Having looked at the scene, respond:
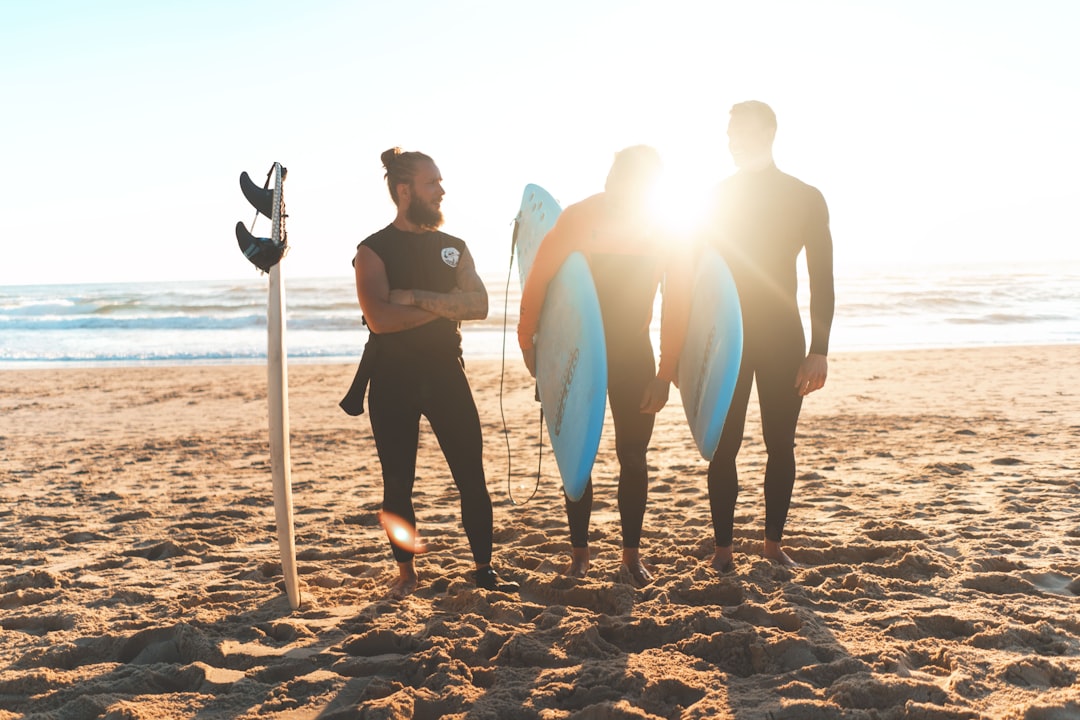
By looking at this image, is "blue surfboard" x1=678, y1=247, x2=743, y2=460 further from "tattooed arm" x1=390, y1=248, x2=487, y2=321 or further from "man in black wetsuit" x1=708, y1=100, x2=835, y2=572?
"tattooed arm" x1=390, y1=248, x2=487, y2=321

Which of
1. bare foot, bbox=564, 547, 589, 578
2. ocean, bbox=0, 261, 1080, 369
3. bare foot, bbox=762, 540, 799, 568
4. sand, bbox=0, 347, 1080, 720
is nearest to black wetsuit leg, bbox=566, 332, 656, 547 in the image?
bare foot, bbox=564, 547, 589, 578

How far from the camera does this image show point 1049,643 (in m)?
2.61

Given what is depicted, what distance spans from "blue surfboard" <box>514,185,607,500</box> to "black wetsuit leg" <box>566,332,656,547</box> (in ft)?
0.55

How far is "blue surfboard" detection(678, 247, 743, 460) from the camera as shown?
2.98 meters

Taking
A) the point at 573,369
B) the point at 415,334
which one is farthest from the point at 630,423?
the point at 415,334

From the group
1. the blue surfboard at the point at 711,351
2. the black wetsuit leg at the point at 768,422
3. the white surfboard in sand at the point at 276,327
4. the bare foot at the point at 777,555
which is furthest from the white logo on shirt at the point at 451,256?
the bare foot at the point at 777,555

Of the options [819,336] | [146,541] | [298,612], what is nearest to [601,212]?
[819,336]

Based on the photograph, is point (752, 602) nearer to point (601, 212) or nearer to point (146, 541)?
point (601, 212)

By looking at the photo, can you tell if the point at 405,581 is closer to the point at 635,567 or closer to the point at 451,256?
the point at 635,567

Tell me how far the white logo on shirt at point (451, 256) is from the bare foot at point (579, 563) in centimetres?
128

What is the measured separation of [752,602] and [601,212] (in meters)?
1.53

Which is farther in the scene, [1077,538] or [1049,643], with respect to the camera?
[1077,538]

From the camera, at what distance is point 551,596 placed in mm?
3189

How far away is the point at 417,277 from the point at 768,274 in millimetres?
1402
